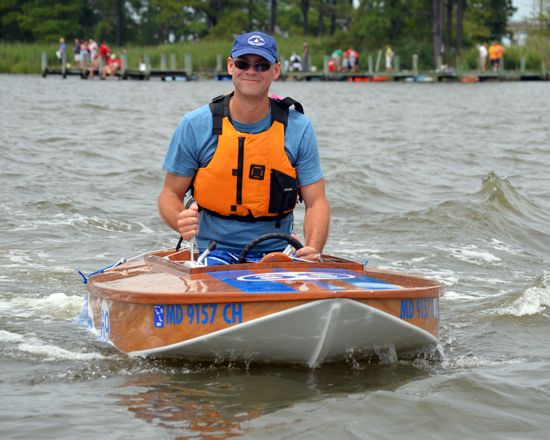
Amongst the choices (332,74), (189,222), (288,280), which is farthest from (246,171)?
(332,74)

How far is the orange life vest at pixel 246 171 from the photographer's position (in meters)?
5.84

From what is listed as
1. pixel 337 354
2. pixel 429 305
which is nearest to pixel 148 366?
pixel 337 354

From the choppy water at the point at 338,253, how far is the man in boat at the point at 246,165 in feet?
2.46

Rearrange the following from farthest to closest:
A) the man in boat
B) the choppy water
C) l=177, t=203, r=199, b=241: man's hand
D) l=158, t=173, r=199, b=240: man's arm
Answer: l=158, t=173, r=199, b=240: man's arm < the man in boat < l=177, t=203, r=199, b=241: man's hand < the choppy water

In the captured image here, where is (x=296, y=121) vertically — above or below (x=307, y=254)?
above

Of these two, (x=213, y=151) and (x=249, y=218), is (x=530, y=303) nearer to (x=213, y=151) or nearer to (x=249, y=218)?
(x=249, y=218)

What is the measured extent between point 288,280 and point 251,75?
1057 mm

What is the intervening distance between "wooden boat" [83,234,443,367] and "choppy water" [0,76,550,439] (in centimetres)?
17

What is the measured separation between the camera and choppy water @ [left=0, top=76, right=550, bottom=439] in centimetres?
500

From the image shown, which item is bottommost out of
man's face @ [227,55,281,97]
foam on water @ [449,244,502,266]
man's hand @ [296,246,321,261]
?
foam on water @ [449,244,502,266]

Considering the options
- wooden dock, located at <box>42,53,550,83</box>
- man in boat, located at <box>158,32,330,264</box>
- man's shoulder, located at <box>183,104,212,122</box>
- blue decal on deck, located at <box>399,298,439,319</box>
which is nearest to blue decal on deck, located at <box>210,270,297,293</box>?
man in boat, located at <box>158,32,330,264</box>

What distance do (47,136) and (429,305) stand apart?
1446 cm

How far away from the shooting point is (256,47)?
568 cm

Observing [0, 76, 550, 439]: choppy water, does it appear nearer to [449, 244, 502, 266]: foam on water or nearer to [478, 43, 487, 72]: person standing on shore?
[449, 244, 502, 266]: foam on water
